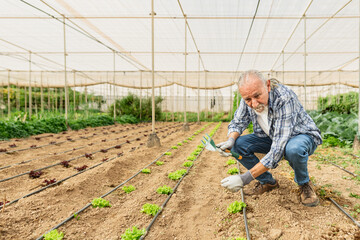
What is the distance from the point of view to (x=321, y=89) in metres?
18.2

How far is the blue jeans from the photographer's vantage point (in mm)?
2355

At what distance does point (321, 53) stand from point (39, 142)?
11197 millimetres

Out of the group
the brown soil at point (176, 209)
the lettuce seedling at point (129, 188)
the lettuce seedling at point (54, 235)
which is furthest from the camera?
the lettuce seedling at point (129, 188)

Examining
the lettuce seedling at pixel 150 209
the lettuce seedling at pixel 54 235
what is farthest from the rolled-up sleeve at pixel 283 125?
the lettuce seedling at pixel 54 235

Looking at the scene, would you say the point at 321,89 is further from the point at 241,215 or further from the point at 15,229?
the point at 15,229

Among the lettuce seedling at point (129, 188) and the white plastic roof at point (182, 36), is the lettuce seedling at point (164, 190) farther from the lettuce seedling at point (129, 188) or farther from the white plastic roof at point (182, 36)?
the white plastic roof at point (182, 36)

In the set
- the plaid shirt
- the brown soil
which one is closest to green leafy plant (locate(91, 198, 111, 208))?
the brown soil

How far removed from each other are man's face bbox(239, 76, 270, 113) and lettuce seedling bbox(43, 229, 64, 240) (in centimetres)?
190

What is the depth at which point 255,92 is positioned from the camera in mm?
2316

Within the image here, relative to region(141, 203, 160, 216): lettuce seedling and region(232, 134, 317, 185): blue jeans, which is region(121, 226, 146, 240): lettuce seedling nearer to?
region(141, 203, 160, 216): lettuce seedling

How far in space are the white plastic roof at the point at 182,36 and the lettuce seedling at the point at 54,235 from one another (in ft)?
19.6

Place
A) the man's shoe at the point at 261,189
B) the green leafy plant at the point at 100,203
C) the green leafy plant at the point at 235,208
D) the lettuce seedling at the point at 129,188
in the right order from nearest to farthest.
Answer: the green leafy plant at the point at 235,208 < the green leafy plant at the point at 100,203 < the man's shoe at the point at 261,189 < the lettuce seedling at the point at 129,188

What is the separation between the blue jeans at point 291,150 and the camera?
236 cm

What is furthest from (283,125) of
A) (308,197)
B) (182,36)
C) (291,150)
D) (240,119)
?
(182,36)
